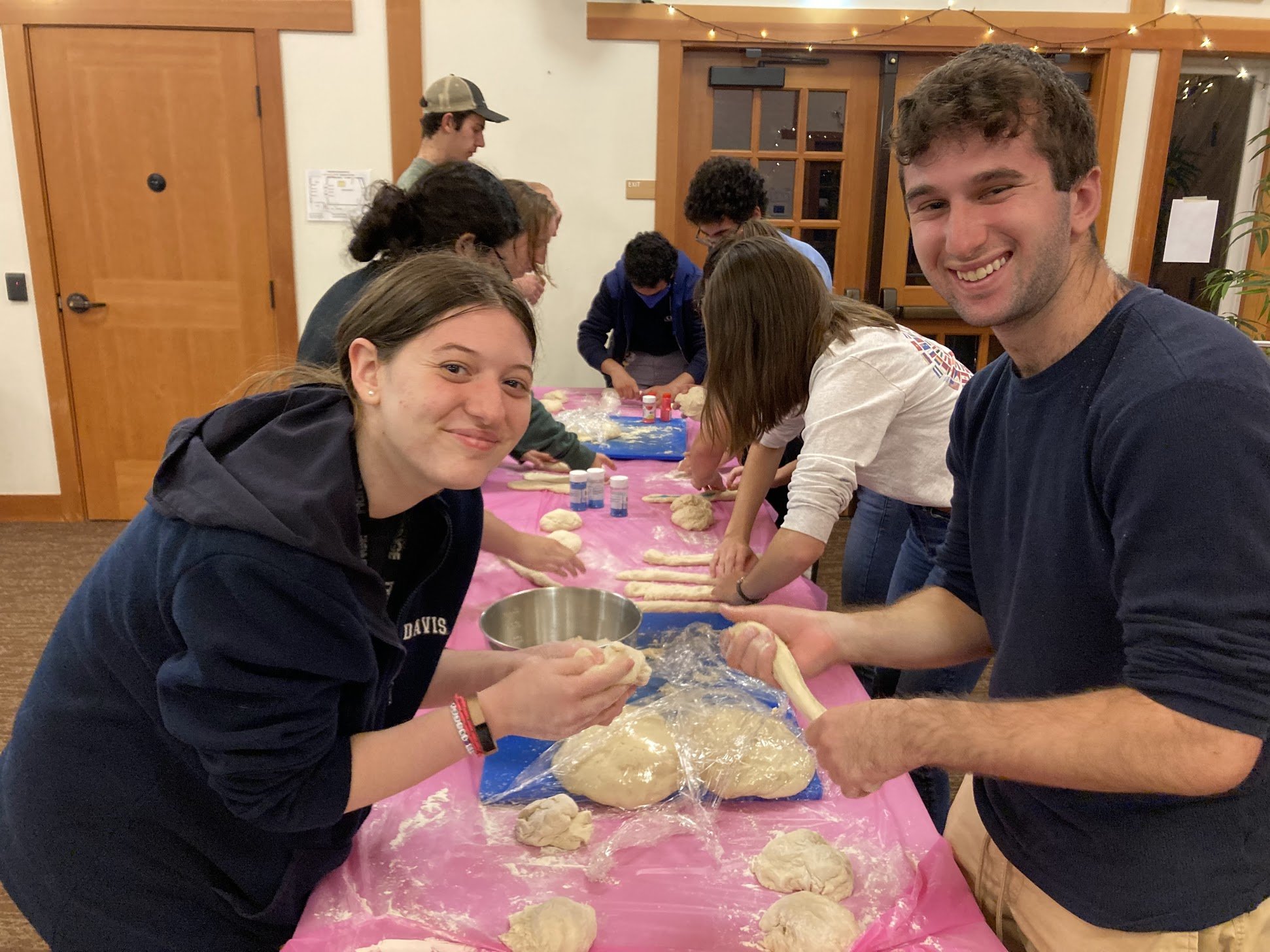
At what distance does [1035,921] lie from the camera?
A: 1.16 metres

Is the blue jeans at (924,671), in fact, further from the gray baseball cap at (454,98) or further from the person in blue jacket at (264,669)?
the gray baseball cap at (454,98)

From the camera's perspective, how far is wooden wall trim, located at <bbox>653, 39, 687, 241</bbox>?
195 inches

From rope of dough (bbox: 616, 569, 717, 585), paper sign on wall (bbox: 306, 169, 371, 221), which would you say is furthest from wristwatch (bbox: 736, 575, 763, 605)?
paper sign on wall (bbox: 306, 169, 371, 221)

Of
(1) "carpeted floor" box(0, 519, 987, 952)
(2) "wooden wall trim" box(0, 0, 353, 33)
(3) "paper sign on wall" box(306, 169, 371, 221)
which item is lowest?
(1) "carpeted floor" box(0, 519, 987, 952)

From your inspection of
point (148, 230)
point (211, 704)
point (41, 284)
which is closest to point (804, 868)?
point (211, 704)

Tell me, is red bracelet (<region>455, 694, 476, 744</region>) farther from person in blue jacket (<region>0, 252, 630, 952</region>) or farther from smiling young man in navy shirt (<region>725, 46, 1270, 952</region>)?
smiling young man in navy shirt (<region>725, 46, 1270, 952</region>)

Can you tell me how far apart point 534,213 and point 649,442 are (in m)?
1.09

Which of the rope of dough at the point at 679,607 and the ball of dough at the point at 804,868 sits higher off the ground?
the ball of dough at the point at 804,868

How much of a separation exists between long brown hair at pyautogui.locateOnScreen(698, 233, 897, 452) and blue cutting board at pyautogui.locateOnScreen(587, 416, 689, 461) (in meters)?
1.17

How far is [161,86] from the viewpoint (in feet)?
15.8

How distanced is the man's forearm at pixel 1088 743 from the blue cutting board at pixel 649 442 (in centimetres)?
239

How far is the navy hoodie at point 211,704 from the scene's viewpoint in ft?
3.20

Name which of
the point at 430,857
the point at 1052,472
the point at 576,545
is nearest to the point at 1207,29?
the point at 576,545

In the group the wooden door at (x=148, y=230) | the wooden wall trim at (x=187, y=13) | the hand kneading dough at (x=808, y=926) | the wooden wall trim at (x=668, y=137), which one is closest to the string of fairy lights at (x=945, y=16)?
the wooden wall trim at (x=668, y=137)
